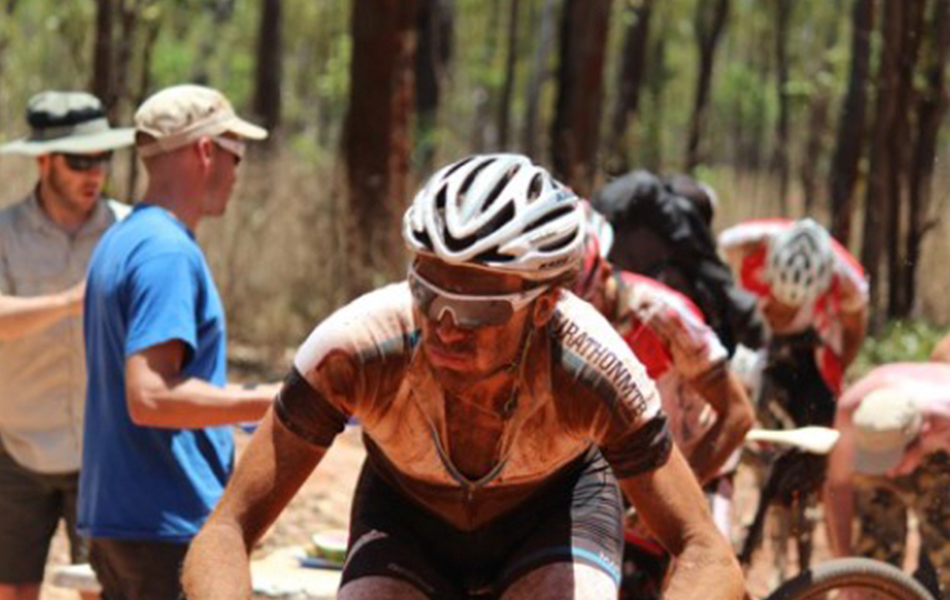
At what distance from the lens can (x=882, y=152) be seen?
567 inches

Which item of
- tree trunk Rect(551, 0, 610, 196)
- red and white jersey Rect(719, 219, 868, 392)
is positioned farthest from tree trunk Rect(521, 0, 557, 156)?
red and white jersey Rect(719, 219, 868, 392)

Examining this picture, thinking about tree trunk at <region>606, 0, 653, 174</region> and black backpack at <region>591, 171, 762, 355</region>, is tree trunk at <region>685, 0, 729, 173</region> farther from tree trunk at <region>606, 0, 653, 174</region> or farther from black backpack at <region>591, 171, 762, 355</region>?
black backpack at <region>591, 171, 762, 355</region>

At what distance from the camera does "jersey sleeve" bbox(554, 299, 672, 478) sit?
412 centimetres

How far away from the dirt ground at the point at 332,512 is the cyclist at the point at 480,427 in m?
4.33

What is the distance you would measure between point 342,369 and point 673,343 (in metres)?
2.27

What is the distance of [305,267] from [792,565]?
6378 mm

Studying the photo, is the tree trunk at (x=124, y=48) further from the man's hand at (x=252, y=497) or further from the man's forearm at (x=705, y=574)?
the man's forearm at (x=705, y=574)

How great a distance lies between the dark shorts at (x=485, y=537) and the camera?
423 centimetres

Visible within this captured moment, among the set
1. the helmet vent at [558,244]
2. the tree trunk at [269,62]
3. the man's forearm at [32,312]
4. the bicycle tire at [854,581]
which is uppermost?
the helmet vent at [558,244]

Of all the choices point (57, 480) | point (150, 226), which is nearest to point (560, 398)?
point (150, 226)

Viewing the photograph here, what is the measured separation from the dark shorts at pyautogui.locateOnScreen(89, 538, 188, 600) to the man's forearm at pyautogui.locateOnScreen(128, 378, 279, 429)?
408 mm

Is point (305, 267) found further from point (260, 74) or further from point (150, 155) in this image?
point (260, 74)

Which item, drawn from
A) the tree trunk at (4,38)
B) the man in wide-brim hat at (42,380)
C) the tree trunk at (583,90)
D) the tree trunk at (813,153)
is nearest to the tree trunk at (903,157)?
the tree trunk at (813,153)

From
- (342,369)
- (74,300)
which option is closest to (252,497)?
(342,369)
